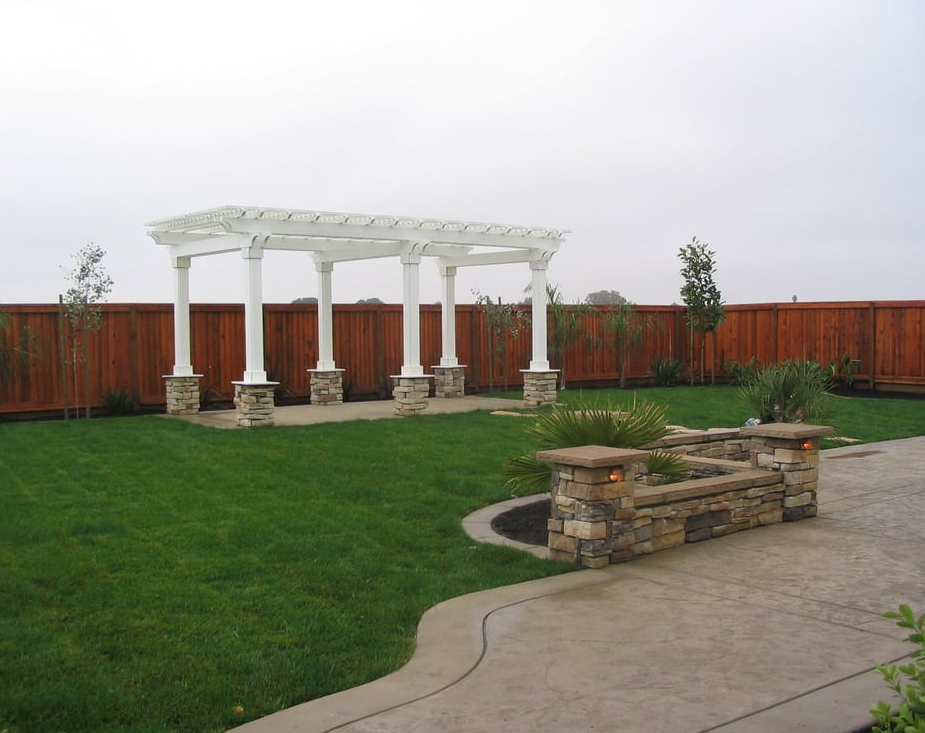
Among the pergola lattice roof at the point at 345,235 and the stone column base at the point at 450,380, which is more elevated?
the pergola lattice roof at the point at 345,235

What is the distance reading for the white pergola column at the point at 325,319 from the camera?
19.5 meters

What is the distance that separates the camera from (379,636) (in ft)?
17.6

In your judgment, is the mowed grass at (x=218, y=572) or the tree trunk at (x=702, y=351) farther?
the tree trunk at (x=702, y=351)

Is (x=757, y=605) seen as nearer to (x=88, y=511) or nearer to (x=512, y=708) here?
(x=512, y=708)

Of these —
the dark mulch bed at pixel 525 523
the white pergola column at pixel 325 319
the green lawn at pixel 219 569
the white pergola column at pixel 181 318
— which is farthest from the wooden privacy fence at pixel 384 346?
the dark mulch bed at pixel 525 523

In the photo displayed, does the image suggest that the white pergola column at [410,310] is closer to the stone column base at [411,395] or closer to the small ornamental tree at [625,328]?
the stone column base at [411,395]

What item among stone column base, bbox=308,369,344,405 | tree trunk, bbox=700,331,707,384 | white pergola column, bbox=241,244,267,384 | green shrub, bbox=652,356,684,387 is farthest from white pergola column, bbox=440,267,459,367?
tree trunk, bbox=700,331,707,384

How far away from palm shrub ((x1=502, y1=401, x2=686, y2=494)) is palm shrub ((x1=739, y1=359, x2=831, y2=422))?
4874 mm

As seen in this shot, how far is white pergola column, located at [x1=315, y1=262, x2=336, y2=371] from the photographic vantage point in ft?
63.9

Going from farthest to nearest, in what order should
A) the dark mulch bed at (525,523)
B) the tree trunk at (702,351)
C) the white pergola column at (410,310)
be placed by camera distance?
1. the tree trunk at (702,351)
2. the white pergola column at (410,310)
3. the dark mulch bed at (525,523)

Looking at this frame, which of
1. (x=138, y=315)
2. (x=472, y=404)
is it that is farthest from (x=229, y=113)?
(x=472, y=404)

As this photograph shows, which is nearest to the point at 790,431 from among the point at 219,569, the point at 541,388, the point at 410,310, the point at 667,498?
the point at 667,498

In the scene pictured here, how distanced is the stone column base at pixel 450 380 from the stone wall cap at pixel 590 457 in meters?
13.7

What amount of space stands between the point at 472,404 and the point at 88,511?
11053mm
